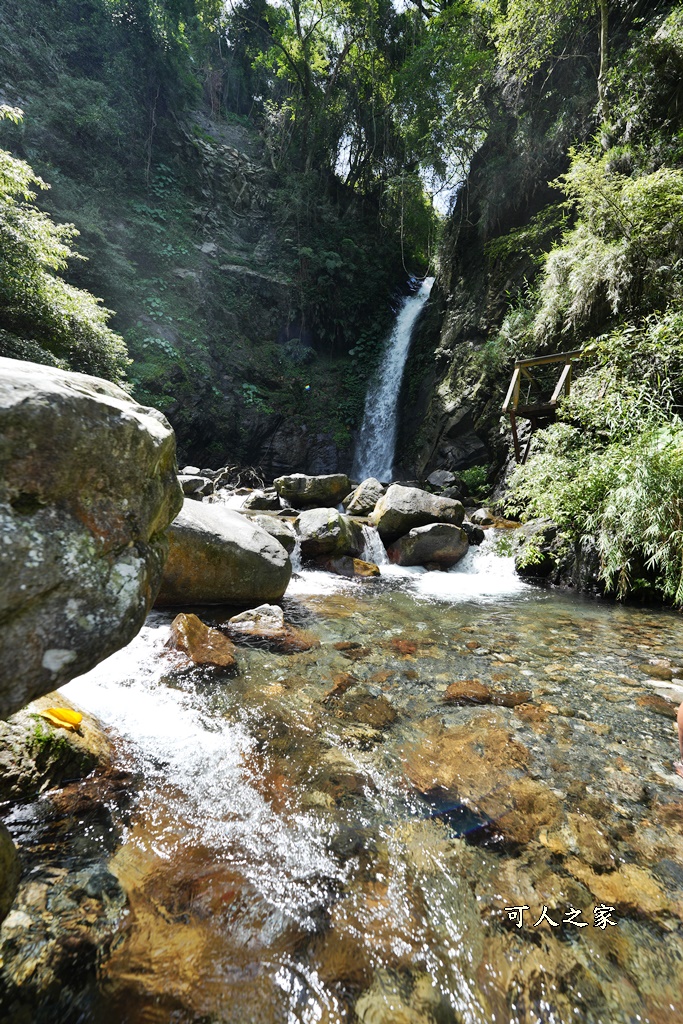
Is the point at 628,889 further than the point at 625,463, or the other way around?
the point at 625,463

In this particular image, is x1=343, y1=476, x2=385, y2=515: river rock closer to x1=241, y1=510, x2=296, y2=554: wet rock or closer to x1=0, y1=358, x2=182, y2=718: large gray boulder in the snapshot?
x1=241, y1=510, x2=296, y2=554: wet rock

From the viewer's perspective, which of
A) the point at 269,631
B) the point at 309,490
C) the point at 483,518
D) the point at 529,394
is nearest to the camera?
the point at 269,631

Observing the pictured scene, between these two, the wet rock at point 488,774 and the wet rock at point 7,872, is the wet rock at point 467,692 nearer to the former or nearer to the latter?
the wet rock at point 488,774

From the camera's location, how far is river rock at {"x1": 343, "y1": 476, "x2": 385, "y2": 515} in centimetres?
938

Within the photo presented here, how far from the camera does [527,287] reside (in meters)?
12.1

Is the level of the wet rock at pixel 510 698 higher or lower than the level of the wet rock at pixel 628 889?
lower

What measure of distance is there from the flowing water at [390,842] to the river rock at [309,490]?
684 cm

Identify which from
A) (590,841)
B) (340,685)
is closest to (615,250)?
(340,685)

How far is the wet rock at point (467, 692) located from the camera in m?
2.90

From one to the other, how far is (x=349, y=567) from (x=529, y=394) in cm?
695

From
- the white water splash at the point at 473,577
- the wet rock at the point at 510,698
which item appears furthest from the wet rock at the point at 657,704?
the white water splash at the point at 473,577

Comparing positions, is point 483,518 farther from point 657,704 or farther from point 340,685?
point 340,685

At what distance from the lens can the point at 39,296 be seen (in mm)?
8711

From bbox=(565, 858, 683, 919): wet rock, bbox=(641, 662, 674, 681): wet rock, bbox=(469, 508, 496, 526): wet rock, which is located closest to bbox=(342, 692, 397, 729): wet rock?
bbox=(565, 858, 683, 919): wet rock
